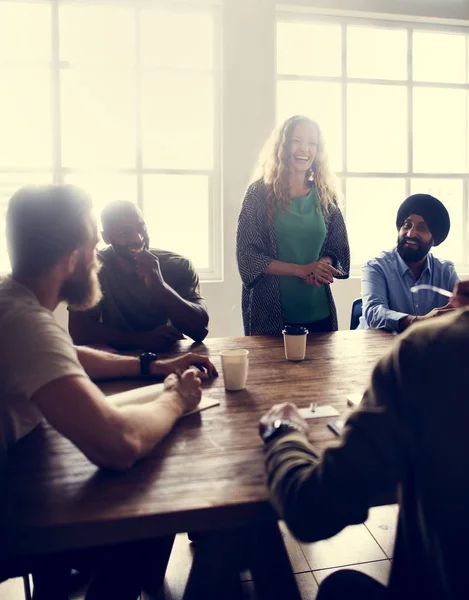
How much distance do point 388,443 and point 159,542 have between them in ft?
3.19

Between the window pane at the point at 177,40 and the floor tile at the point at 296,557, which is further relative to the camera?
the window pane at the point at 177,40

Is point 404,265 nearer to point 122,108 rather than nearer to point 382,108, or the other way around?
point 382,108

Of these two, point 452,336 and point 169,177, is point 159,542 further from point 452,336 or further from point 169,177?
point 169,177

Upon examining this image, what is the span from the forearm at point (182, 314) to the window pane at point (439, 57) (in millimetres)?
3270

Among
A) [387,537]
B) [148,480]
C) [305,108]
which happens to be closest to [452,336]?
[148,480]

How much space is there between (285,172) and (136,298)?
0.93 m

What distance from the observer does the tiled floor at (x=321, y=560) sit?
1841 mm

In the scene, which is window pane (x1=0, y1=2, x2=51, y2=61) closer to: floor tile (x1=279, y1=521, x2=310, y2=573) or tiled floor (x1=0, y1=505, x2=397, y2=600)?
tiled floor (x1=0, y1=505, x2=397, y2=600)

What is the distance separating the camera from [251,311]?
254 cm

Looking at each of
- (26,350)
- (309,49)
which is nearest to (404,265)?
(26,350)

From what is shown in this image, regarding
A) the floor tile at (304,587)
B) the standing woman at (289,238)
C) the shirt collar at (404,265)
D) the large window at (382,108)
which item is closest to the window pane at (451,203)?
the large window at (382,108)

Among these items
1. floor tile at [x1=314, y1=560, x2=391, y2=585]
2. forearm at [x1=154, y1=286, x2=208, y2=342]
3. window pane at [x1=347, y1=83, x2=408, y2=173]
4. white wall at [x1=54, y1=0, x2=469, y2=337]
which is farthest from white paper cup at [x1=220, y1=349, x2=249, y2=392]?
window pane at [x1=347, y1=83, x2=408, y2=173]

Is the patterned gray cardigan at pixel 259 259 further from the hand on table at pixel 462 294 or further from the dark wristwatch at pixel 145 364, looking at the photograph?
the hand on table at pixel 462 294

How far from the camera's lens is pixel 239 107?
3805mm
